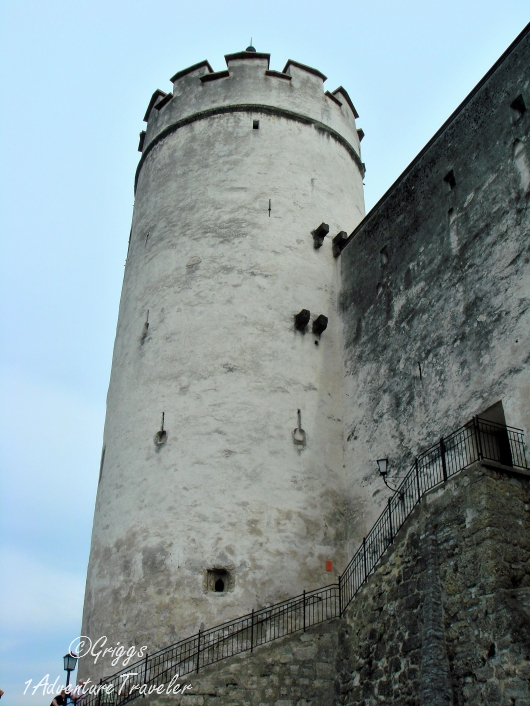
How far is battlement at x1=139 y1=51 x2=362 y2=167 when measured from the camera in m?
18.5

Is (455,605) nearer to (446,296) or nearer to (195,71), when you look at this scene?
(446,296)

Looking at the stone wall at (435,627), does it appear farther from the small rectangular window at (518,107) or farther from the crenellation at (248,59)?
the crenellation at (248,59)

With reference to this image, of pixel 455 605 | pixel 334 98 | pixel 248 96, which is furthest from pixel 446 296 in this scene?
pixel 334 98

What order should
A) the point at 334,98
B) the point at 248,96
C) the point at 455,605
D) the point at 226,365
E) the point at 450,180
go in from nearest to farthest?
the point at 455,605
the point at 450,180
the point at 226,365
the point at 248,96
the point at 334,98

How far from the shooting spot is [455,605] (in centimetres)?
809

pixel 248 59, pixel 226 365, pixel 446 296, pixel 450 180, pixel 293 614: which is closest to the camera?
pixel 293 614

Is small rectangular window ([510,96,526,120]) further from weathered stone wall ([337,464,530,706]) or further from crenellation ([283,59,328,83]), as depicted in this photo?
crenellation ([283,59,328,83])

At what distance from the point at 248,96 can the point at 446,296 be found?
9034 millimetres

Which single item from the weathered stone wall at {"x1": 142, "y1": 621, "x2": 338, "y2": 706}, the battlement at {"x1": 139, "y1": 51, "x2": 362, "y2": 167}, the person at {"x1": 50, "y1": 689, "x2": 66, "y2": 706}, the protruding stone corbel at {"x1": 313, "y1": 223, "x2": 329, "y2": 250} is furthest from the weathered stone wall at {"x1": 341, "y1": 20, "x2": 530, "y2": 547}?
the person at {"x1": 50, "y1": 689, "x2": 66, "y2": 706}

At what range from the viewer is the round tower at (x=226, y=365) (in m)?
12.4

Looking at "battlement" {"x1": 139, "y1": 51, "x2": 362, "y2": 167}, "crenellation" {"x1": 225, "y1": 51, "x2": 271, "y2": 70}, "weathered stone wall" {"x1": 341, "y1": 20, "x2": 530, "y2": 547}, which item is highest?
"crenellation" {"x1": 225, "y1": 51, "x2": 271, "y2": 70}

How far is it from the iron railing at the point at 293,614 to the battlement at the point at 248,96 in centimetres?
1089

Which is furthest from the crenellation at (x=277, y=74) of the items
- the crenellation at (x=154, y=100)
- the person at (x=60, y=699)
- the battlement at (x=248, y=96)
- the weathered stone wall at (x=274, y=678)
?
the person at (x=60, y=699)

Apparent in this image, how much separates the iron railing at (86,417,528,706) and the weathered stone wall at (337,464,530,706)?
1.43 m
